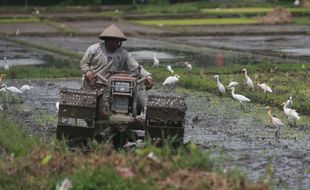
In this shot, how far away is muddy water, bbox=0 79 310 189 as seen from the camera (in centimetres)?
786

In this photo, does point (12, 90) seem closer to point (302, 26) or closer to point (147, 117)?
point (147, 117)

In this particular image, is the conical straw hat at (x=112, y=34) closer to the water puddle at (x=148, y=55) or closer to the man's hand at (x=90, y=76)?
the man's hand at (x=90, y=76)

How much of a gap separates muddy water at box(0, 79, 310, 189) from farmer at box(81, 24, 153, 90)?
112 cm

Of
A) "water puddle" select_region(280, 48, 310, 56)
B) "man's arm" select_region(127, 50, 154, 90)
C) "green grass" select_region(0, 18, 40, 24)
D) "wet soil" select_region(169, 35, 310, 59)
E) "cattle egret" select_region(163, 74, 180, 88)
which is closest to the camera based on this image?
"man's arm" select_region(127, 50, 154, 90)

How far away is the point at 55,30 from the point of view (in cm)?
3422

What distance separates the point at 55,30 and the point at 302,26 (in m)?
11.6

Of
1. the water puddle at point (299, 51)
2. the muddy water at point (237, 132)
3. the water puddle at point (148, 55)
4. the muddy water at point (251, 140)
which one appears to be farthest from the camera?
the water puddle at point (299, 51)

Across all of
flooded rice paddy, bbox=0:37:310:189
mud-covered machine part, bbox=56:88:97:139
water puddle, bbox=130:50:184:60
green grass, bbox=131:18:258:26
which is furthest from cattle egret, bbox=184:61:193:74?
green grass, bbox=131:18:258:26

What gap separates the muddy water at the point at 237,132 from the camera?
7.86 meters

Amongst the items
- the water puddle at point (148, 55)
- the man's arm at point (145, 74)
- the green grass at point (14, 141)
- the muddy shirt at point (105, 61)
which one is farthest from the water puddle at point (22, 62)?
the man's arm at point (145, 74)

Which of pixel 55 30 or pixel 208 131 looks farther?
pixel 55 30

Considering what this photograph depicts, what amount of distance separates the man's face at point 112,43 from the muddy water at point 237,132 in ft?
4.62

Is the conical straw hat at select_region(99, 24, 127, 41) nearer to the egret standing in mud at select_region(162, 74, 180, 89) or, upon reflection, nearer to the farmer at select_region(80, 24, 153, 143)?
the farmer at select_region(80, 24, 153, 143)

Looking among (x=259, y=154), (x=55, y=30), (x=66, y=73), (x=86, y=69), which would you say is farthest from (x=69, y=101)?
(x=55, y=30)
